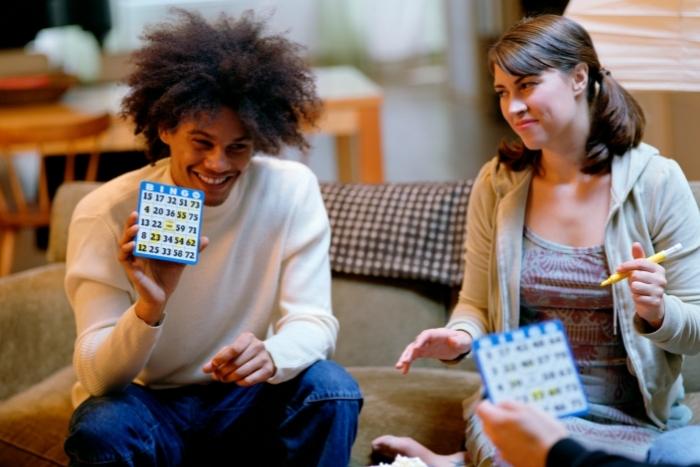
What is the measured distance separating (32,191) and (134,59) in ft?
8.85

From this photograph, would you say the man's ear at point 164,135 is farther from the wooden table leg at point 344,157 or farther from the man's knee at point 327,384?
the wooden table leg at point 344,157

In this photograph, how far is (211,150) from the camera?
188 centimetres

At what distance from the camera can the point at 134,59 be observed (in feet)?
6.57

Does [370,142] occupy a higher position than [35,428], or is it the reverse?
[370,142]

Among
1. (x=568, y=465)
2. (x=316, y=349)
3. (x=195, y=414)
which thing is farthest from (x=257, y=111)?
(x=568, y=465)

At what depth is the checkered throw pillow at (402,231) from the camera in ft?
7.63

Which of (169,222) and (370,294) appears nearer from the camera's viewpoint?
(169,222)

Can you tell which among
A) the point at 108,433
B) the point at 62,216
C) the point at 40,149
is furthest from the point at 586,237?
the point at 40,149

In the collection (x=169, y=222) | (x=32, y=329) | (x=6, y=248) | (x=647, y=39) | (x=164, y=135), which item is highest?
(x=647, y=39)

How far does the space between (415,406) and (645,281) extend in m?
0.63

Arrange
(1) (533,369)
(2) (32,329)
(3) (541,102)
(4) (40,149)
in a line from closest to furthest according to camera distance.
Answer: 1. (1) (533,369)
2. (3) (541,102)
3. (2) (32,329)
4. (4) (40,149)

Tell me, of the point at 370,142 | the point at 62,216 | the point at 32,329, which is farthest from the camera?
the point at 370,142

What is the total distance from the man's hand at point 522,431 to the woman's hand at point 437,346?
1.40ft

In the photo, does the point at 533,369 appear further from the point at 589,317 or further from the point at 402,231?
the point at 402,231
